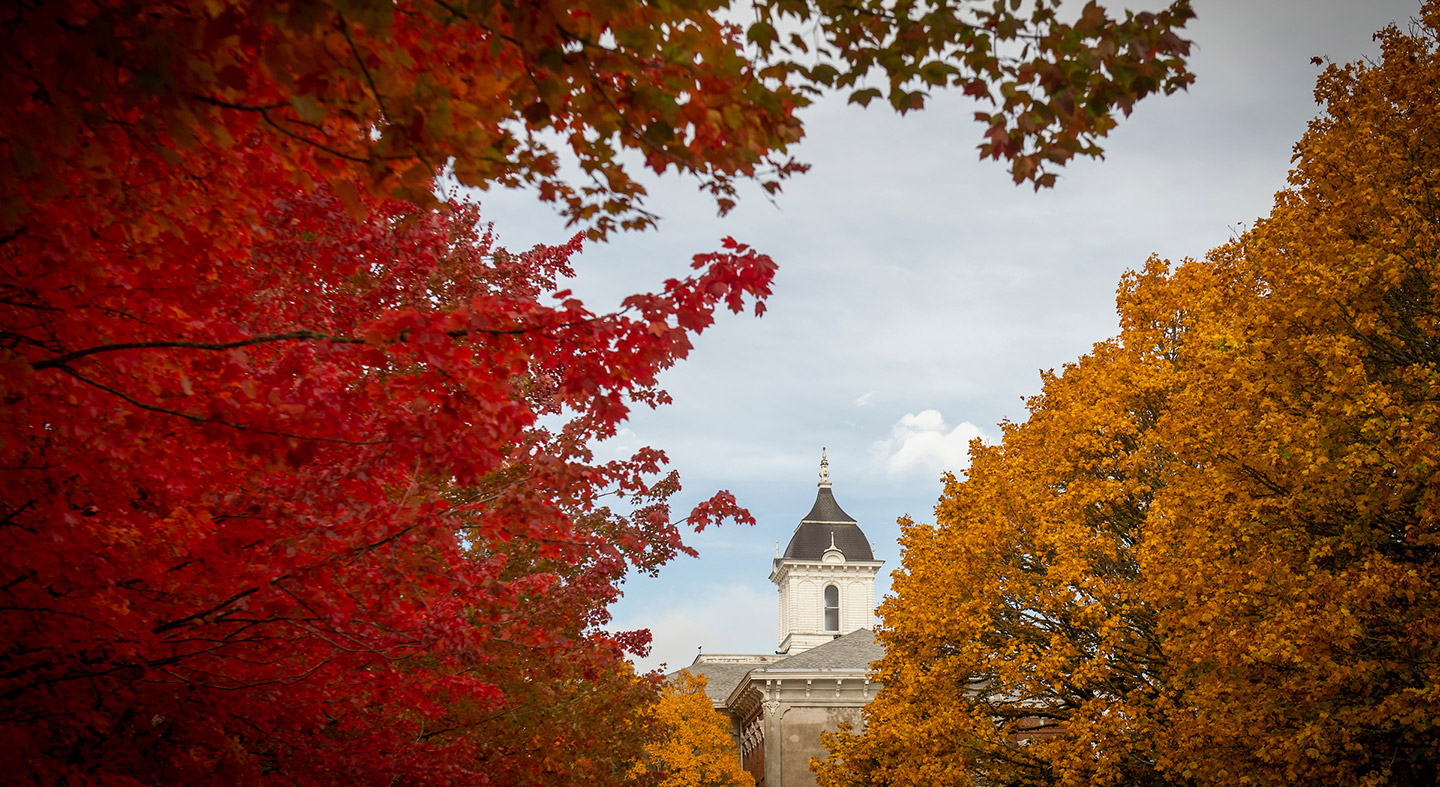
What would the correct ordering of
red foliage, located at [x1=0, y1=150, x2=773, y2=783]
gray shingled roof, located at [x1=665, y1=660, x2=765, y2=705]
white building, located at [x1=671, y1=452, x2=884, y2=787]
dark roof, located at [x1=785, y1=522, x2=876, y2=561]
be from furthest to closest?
dark roof, located at [x1=785, y1=522, x2=876, y2=561] → gray shingled roof, located at [x1=665, y1=660, x2=765, y2=705] → white building, located at [x1=671, y1=452, x2=884, y2=787] → red foliage, located at [x1=0, y1=150, x2=773, y2=783]

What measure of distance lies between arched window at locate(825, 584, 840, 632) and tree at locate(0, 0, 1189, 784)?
76782 mm

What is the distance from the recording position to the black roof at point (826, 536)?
83.4 meters

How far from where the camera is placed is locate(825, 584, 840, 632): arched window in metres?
82.6

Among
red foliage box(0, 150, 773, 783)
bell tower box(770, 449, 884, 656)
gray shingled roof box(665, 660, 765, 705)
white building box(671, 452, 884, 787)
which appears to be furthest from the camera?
bell tower box(770, 449, 884, 656)

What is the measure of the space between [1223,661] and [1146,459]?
6.68 metres

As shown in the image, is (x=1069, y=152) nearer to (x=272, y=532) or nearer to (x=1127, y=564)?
(x=272, y=532)

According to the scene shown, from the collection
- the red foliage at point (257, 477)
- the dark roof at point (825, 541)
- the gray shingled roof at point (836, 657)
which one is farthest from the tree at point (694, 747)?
the red foliage at point (257, 477)

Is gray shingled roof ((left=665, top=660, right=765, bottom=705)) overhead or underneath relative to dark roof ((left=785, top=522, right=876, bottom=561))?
underneath

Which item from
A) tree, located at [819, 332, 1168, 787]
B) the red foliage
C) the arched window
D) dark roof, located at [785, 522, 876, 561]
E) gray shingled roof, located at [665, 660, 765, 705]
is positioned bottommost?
the red foliage

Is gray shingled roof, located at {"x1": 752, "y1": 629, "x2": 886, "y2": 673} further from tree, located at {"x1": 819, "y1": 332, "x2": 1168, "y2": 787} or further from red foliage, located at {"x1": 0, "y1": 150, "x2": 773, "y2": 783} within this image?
red foliage, located at {"x1": 0, "y1": 150, "x2": 773, "y2": 783}

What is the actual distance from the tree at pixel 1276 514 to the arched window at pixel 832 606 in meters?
63.8

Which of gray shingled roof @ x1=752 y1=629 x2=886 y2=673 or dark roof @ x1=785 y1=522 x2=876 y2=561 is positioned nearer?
gray shingled roof @ x1=752 y1=629 x2=886 y2=673

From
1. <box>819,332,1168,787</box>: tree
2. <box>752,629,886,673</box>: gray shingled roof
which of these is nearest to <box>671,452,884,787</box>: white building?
<box>752,629,886,673</box>: gray shingled roof

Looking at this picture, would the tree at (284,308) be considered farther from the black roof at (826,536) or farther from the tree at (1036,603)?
the black roof at (826,536)
